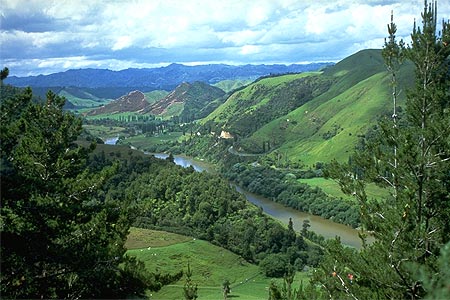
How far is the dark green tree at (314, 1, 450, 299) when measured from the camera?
49.1 feet

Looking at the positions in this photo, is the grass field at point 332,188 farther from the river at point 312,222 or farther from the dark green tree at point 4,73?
the dark green tree at point 4,73

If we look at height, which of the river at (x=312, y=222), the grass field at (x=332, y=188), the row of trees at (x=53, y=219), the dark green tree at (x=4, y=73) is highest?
the dark green tree at (x=4, y=73)

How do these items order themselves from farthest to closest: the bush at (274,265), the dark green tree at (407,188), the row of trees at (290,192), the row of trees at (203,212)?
the row of trees at (290,192), the row of trees at (203,212), the bush at (274,265), the dark green tree at (407,188)

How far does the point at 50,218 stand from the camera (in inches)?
742

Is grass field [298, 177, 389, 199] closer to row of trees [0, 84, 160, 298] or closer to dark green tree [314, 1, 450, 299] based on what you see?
row of trees [0, 84, 160, 298]

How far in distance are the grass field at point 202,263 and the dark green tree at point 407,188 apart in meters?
50.3

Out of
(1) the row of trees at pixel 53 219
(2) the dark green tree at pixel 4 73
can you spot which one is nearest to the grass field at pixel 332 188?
(1) the row of trees at pixel 53 219

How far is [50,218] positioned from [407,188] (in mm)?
13783

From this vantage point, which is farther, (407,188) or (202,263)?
(202,263)

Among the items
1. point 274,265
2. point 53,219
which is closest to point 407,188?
point 53,219

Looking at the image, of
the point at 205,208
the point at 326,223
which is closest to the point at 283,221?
the point at 326,223

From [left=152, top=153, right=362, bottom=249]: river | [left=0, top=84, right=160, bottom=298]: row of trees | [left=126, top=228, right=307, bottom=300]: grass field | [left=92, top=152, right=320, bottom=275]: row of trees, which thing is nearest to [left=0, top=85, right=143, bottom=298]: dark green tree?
[left=0, top=84, right=160, bottom=298]: row of trees

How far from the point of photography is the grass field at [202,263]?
73706 mm

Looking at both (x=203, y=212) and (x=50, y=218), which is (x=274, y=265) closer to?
(x=203, y=212)
